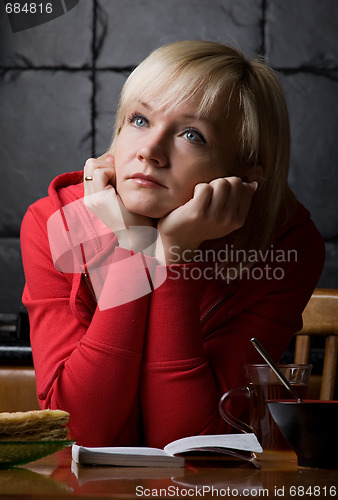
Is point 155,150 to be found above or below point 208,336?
above

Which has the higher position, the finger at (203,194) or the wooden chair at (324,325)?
the finger at (203,194)

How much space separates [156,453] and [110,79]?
1.89 m

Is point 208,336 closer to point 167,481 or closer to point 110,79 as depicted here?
point 167,481

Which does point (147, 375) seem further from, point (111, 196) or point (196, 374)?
point (111, 196)

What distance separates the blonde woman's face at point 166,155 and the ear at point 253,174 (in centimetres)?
11

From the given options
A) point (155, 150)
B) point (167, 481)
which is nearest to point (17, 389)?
point (155, 150)

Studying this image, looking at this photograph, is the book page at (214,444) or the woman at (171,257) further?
the woman at (171,257)

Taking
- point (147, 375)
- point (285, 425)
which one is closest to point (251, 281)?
point (147, 375)

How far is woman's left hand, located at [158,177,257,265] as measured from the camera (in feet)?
3.48

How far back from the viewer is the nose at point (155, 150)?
1.04 m

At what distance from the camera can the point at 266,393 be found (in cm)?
75

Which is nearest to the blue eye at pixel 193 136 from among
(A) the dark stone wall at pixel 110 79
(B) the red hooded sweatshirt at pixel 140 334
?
(B) the red hooded sweatshirt at pixel 140 334

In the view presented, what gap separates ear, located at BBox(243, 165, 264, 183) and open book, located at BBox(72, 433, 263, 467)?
1.96 feet

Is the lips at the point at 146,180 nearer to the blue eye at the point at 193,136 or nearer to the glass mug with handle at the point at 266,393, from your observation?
the blue eye at the point at 193,136
